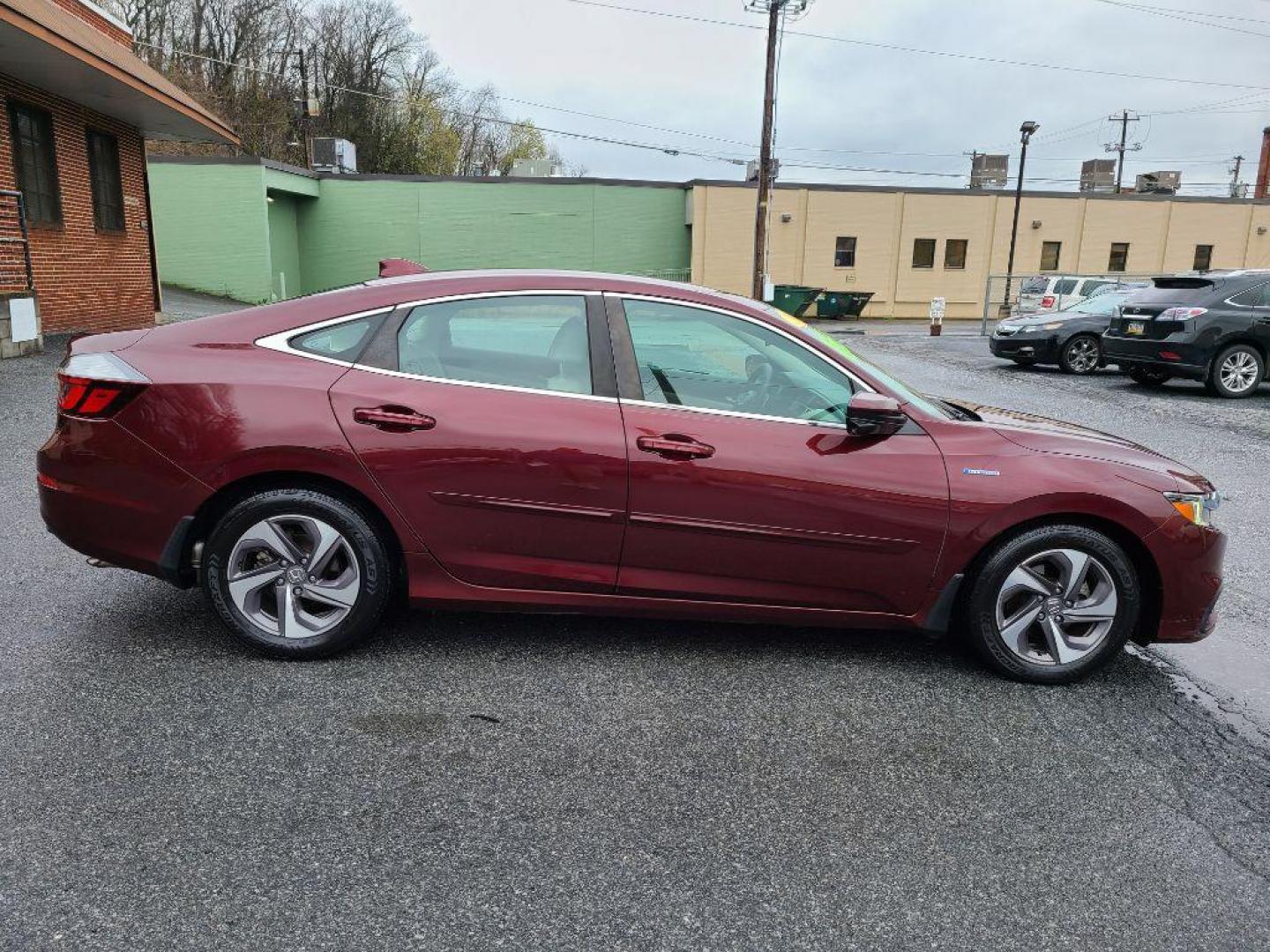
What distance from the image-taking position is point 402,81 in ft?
191

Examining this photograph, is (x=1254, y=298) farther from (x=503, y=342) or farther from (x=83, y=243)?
(x=83, y=243)

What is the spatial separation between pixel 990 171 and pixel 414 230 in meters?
31.1

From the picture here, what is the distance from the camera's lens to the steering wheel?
3.73m

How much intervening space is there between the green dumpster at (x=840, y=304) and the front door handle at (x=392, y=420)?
108ft

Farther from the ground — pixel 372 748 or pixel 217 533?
pixel 217 533

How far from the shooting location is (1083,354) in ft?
53.4

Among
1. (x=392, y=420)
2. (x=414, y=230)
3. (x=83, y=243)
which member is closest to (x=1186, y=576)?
(x=392, y=420)

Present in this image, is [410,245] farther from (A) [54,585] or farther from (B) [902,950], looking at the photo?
(B) [902,950]

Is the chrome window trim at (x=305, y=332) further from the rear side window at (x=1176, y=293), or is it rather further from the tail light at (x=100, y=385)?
the rear side window at (x=1176, y=293)

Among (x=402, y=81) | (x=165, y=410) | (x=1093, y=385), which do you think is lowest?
(x=1093, y=385)

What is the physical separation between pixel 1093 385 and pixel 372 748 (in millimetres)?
14102

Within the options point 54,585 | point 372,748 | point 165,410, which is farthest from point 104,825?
point 54,585

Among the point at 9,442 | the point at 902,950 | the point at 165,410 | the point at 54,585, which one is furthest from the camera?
the point at 9,442

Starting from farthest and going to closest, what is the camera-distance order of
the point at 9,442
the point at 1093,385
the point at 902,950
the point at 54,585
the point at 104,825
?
the point at 1093,385 → the point at 9,442 → the point at 54,585 → the point at 104,825 → the point at 902,950
